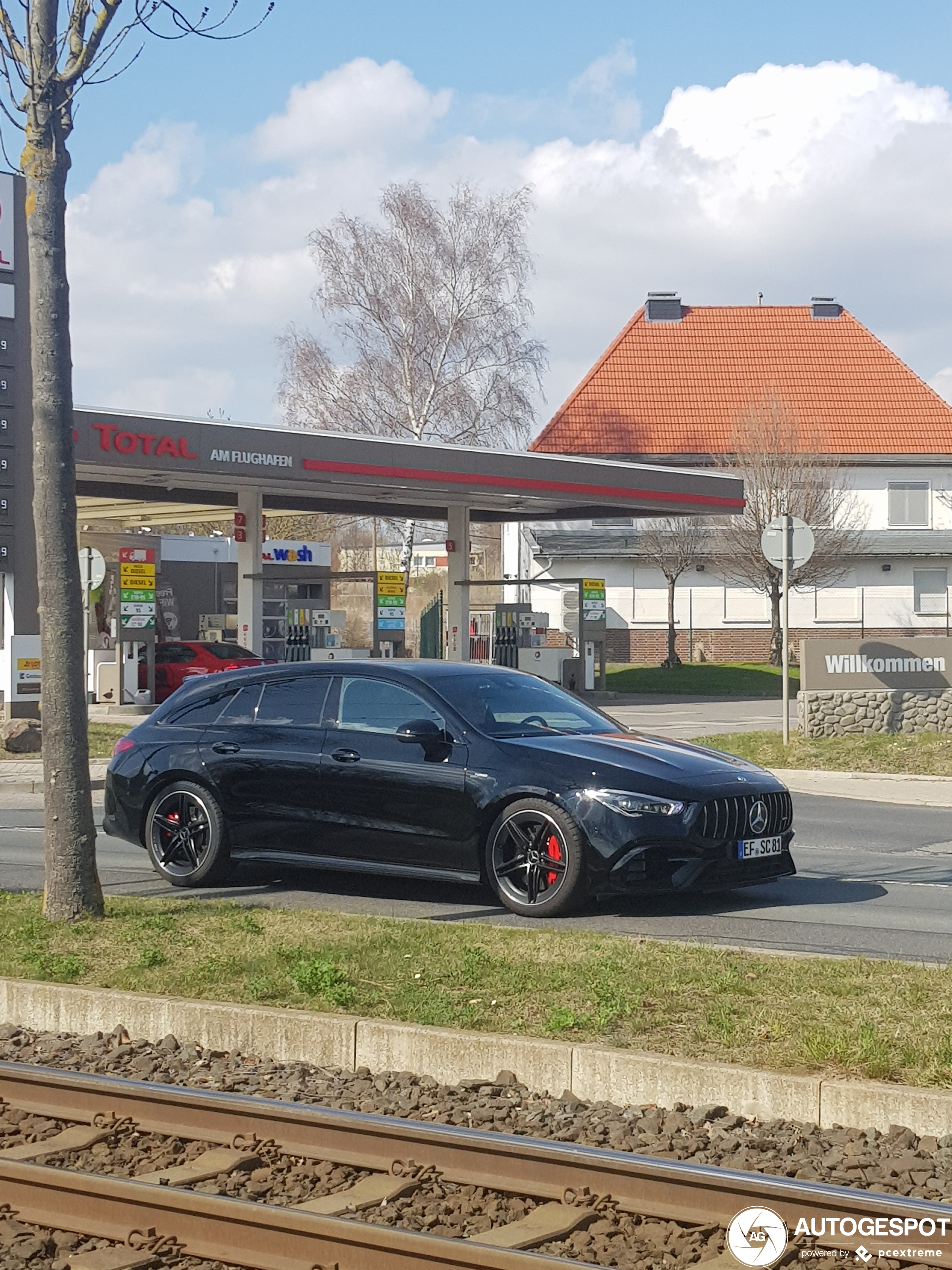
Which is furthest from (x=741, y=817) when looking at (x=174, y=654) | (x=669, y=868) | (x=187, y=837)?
(x=174, y=654)

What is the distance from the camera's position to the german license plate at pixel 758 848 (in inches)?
372

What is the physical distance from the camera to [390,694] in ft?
33.6

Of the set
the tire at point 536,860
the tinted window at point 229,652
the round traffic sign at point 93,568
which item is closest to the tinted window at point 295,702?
the tire at point 536,860

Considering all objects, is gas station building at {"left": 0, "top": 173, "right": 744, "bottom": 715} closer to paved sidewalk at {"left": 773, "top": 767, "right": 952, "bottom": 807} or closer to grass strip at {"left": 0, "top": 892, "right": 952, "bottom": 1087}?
paved sidewalk at {"left": 773, "top": 767, "right": 952, "bottom": 807}

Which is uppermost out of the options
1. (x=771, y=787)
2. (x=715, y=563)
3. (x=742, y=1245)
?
(x=715, y=563)

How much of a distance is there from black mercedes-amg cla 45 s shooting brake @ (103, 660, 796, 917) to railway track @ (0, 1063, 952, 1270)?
402 centimetres

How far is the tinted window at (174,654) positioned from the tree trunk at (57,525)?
77.8 ft

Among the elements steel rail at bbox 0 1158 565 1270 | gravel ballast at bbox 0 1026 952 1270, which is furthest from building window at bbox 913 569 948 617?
steel rail at bbox 0 1158 565 1270

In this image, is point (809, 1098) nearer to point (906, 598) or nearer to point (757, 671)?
point (757, 671)

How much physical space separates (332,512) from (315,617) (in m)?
8.16

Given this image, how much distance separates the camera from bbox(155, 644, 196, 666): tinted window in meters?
32.2

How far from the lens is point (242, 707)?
1076cm

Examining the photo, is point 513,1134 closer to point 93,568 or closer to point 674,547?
point 93,568

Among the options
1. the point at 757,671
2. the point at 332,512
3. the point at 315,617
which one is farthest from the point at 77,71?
the point at 757,671
